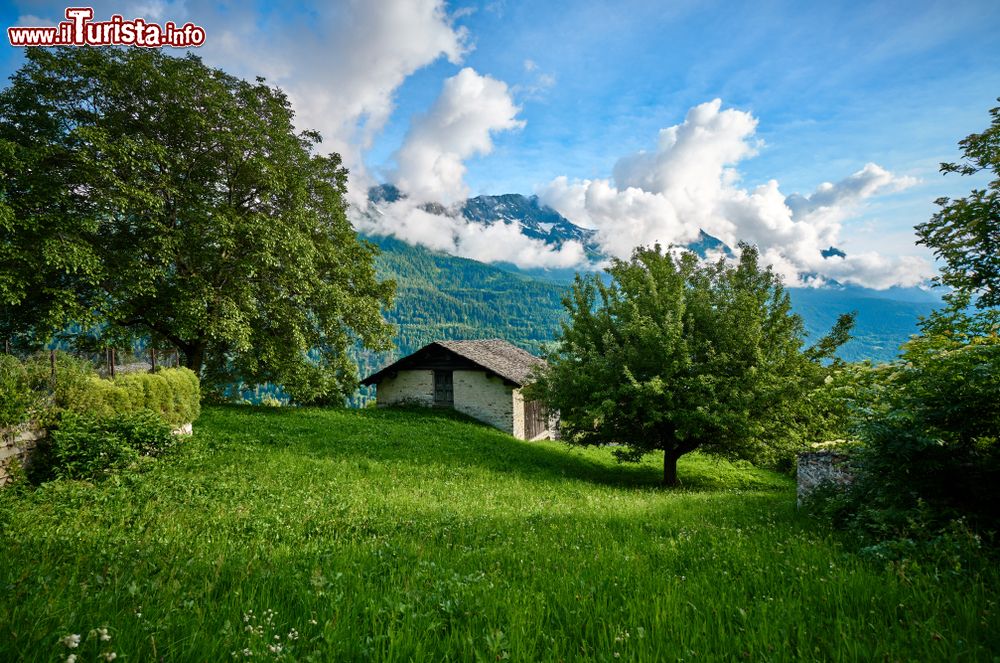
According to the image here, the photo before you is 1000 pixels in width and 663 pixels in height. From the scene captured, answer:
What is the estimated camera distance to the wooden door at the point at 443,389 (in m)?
34.0

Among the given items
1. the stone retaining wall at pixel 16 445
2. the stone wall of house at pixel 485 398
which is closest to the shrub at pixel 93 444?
the stone retaining wall at pixel 16 445

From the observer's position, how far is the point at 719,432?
18094 millimetres

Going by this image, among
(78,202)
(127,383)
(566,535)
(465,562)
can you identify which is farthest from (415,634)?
(78,202)

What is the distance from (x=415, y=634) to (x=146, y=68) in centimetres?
2336

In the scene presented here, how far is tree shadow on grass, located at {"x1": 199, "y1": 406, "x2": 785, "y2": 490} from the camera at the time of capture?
1675 cm

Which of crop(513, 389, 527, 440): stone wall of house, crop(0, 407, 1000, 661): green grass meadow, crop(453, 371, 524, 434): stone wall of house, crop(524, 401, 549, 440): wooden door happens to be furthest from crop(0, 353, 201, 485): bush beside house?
crop(524, 401, 549, 440): wooden door

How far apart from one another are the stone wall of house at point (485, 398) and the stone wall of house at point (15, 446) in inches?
977

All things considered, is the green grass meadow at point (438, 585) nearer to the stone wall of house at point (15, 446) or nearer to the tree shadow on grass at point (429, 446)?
the stone wall of house at point (15, 446)

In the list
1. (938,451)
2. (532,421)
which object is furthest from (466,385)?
(938,451)

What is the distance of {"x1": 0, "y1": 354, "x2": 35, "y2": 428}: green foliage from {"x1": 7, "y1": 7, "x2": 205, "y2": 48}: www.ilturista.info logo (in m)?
11.8

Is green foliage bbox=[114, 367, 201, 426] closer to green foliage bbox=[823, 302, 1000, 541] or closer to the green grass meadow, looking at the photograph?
the green grass meadow

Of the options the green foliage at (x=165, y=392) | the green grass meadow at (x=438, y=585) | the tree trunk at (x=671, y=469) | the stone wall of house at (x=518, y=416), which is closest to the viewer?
the green grass meadow at (x=438, y=585)

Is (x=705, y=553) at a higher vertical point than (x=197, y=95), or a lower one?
lower

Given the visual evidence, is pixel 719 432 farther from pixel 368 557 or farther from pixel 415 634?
pixel 415 634
